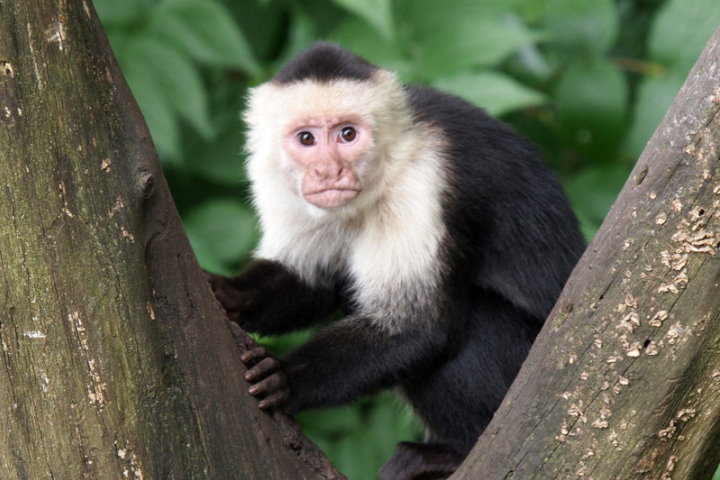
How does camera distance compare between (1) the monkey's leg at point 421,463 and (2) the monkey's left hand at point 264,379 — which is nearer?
(2) the monkey's left hand at point 264,379

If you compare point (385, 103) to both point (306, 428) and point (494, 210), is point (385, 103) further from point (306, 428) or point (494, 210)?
point (306, 428)

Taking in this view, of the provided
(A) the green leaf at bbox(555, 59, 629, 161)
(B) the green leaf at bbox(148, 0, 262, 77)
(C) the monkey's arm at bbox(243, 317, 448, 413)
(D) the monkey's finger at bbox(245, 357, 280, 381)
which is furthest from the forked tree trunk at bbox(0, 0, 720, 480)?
(A) the green leaf at bbox(555, 59, 629, 161)

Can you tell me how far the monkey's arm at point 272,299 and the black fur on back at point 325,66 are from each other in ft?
2.11

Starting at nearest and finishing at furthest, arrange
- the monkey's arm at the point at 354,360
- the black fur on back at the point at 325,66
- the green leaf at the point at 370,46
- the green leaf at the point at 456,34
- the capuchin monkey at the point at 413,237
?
1. the monkey's arm at the point at 354,360
2. the capuchin monkey at the point at 413,237
3. the black fur on back at the point at 325,66
4. the green leaf at the point at 456,34
5. the green leaf at the point at 370,46

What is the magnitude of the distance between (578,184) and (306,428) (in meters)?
1.71

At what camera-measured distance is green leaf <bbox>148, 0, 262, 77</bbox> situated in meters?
4.16

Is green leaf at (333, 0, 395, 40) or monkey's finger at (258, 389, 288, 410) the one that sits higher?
green leaf at (333, 0, 395, 40)

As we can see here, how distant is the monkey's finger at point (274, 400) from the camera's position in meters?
2.41

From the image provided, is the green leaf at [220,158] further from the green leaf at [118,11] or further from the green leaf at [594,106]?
the green leaf at [594,106]

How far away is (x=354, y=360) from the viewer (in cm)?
281

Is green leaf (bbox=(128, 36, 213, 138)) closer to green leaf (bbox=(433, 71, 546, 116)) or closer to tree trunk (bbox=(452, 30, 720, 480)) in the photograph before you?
green leaf (bbox=(433, 71, 546, 116))

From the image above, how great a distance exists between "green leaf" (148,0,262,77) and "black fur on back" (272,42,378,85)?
45.0 inches

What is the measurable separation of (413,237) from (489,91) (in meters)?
1.33

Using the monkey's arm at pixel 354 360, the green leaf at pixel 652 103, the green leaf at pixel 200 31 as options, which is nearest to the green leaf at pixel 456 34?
the green leaf at pixel 652 103
